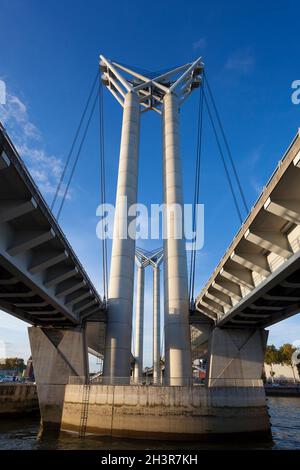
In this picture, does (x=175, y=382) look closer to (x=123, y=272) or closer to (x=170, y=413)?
(x=170, y=413)

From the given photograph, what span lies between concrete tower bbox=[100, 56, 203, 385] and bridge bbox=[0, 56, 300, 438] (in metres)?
0.13

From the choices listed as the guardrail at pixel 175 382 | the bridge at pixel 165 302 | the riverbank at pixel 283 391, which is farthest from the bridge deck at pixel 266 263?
the riverbank at pixel 283 391

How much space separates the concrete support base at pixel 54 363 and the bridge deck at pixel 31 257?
9.42ft

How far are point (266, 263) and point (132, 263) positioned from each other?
21.9m

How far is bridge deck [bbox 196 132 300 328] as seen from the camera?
648 inches

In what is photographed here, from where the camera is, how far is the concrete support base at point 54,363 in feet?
111

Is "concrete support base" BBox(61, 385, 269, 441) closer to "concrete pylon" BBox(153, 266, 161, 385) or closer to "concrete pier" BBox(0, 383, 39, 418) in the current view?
"concrete pier" BBox(0, 383, 39, 418)

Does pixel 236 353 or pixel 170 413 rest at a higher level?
pixel 236 353

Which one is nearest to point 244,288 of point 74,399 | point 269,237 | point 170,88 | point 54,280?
point 269,237

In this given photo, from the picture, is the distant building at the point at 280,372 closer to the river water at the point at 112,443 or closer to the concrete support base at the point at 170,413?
the river water at the point at 112,443

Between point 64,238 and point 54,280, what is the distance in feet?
16.0

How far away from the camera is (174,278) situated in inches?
1606

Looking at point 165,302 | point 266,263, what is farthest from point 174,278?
point 266,263

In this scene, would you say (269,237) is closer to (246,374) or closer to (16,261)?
(16,261)
